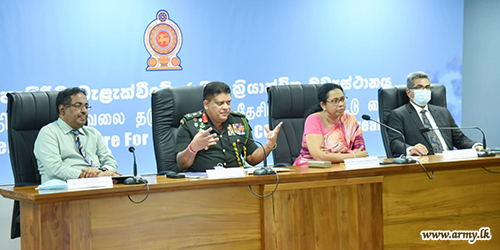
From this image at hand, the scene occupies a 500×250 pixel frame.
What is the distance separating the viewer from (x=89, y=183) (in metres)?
2.34

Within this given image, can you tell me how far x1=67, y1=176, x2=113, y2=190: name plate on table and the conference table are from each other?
6 cm

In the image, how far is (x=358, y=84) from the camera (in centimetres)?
505

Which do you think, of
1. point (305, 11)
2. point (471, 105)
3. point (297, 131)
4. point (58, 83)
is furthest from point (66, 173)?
point (471, 105)

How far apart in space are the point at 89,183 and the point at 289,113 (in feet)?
5.60

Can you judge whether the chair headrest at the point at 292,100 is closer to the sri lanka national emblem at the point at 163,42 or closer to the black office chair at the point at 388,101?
the black office chair at the point at 388,101

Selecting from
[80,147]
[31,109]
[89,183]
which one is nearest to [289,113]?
[80,147]

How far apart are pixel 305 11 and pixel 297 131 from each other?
1.48 m

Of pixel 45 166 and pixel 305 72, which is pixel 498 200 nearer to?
pixel 305 72

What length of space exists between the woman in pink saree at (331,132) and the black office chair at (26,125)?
148cm

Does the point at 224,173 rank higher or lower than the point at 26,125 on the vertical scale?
lower

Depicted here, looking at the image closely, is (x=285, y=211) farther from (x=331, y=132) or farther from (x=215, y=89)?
(x=331, y=132)

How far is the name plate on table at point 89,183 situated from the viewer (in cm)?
231

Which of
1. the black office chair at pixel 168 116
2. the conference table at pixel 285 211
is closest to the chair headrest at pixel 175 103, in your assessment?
the black office chair at pixel 168 116

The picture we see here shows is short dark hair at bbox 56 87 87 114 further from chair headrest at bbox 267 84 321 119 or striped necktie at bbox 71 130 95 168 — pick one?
chair headrest at bbox 267 84 321 119
